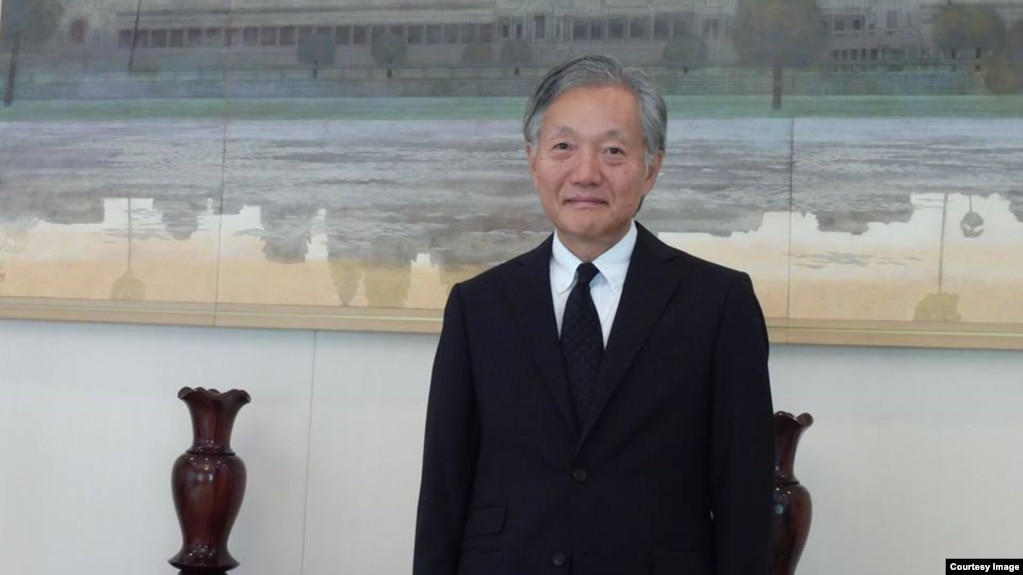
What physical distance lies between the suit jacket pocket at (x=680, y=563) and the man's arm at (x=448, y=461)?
0.97ft

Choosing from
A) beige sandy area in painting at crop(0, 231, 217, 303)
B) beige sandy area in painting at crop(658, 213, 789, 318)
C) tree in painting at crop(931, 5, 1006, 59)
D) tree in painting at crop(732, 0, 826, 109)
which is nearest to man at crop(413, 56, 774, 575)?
beige sandy area in painting at crop(658, 213, 789, 318)

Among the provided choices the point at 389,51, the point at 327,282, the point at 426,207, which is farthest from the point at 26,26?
the point at 426,207

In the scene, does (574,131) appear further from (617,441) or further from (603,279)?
(617,441)

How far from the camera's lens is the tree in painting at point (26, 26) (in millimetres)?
3734

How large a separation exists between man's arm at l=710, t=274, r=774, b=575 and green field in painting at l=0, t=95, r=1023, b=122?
151cm

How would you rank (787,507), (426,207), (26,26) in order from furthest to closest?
(26,26) < (426,207) < (787,507)

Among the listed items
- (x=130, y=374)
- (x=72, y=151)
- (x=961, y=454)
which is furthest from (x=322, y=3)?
(x=961, y=454)

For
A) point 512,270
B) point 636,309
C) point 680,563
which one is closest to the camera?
point 680,563

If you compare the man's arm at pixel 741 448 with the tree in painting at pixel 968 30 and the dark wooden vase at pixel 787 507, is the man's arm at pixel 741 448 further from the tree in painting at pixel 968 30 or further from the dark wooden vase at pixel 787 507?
the tree in painting at pixel 968 30

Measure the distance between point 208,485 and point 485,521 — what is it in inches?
57.3

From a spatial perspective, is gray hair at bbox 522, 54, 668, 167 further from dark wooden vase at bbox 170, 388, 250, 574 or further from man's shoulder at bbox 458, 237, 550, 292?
dark wooden vase at bbox 170, 388, 250, 574

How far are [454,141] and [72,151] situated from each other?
1064mm

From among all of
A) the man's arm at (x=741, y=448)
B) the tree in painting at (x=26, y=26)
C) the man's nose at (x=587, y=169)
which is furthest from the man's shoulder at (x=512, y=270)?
the tree in painting at (x=26, y=26)

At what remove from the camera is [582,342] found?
1910 mm
